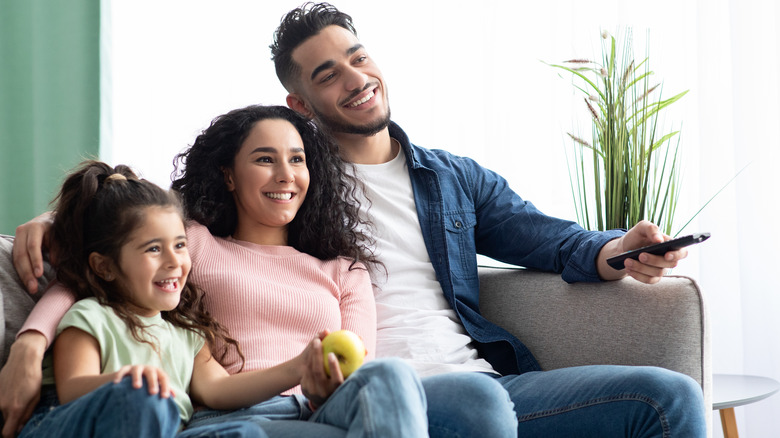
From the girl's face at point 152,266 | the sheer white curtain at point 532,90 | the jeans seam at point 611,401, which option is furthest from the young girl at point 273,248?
the sheer white curtain at point 532,90

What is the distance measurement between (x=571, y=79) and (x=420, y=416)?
2002 millimetres

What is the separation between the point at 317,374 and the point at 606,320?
2.15 ft

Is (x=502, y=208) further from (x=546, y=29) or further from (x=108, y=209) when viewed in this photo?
(x=546, y=29)

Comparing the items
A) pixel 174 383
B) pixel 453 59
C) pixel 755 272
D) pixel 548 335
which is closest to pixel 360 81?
pixel 548 335

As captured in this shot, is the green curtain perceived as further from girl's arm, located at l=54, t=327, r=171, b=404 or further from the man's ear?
girl's arm, located at l=54, t=327, r=171, b=404

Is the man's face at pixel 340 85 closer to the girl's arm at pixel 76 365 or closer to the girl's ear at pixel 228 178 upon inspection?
the girl's ear at pixel 228 178

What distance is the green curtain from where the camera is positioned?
2475 millimetres

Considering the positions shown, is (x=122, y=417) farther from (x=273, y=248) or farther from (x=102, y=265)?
(x=273, y=248)

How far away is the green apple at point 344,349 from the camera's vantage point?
1.05 metres

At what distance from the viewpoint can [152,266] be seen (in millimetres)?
1143

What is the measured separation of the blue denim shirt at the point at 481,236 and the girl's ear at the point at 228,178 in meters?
0.42

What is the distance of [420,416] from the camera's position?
971mm

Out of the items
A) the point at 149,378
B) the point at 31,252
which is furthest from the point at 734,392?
the point at 31,252

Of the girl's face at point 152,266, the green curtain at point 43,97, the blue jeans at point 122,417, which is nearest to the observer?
the blue jeans at point 122,417
